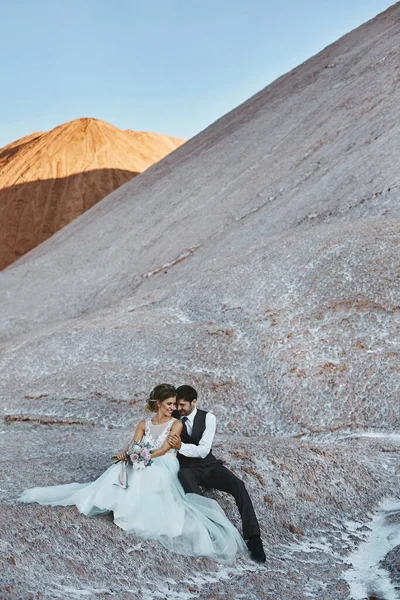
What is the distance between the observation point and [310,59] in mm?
41438

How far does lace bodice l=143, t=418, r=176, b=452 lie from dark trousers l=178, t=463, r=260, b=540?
1.29ft

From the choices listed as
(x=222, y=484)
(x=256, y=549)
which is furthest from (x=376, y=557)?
(x=222, y=484)

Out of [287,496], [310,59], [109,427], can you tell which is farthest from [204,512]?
[310,59]

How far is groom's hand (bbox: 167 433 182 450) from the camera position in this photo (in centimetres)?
715

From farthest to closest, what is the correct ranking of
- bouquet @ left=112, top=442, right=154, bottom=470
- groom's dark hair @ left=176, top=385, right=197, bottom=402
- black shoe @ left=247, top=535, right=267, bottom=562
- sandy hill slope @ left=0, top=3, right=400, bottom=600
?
1. groom's dark hair @ left=176, top=385, right=197, bottom=402
2. black shoe @ left=247, top=535, right=267, bottom=562
3. bouquet @ left=112, top=442, right=154, bottom=470
4. sandy hill slope @ left=0, top=3, right=400, bottom=600

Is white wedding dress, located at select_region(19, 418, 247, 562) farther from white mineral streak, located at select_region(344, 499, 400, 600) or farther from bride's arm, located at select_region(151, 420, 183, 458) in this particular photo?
white mineral streak, located at select_region(344, 499, 400, 600)

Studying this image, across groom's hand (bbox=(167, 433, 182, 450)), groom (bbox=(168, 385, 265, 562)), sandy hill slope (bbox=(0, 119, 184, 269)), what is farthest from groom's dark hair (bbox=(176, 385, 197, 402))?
sandy hill slope (bbox=(0, 119, 184, 269))

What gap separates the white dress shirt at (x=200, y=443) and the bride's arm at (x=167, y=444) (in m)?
0.18

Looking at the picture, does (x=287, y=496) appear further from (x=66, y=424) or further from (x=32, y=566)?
(x=66, y=424)

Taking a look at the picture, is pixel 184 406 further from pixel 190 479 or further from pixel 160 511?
pixel 160 511

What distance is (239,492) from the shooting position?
716 centimetres

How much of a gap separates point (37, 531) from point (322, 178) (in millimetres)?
21693

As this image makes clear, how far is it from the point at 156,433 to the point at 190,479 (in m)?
0.57

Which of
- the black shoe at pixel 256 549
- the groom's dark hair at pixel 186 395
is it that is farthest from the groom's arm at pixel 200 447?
the black shoe at pixel 256 549
